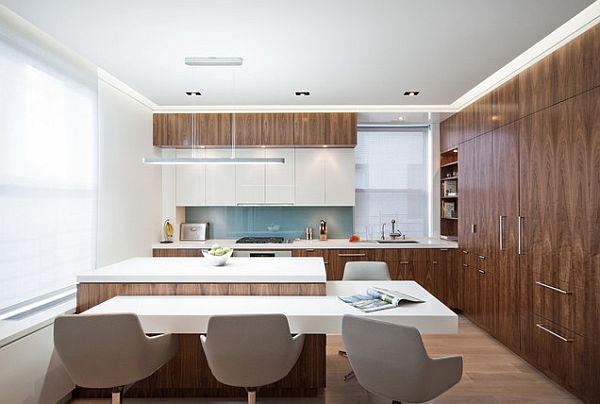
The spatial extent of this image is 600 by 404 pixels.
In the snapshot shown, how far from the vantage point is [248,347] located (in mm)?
2174

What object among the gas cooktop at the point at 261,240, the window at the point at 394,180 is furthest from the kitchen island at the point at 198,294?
the window at the point at 394,180

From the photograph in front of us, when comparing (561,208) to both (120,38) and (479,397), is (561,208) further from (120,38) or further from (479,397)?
(120,38)

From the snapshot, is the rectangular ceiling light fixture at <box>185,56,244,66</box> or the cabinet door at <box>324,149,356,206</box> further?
the cabinet door at <box>324,149,356,206</box>

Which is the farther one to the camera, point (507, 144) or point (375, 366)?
point (507, 144)

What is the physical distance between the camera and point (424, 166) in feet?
19.4

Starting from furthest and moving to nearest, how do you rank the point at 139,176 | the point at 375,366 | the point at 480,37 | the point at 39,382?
the point at 139,176
the point at 480,37
the point at 39,382
the point at 375,366

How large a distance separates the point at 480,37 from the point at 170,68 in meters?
2.47

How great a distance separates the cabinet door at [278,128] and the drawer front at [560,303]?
121 inches

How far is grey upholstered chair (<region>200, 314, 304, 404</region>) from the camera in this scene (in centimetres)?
216

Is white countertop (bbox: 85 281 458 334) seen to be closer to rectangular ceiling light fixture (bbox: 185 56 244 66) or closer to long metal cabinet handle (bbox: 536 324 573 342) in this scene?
long metal cabinet handle (bbox: 536 324 573 342)

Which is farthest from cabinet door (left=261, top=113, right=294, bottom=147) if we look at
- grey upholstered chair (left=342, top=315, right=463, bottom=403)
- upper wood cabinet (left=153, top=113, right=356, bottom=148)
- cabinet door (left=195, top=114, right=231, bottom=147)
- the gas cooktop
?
grey upholstered chair (left=342, top=315, right=463, bottom=403)

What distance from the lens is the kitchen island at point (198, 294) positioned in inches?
116

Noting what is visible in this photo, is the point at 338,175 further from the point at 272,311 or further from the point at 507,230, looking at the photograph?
the point at 272,311

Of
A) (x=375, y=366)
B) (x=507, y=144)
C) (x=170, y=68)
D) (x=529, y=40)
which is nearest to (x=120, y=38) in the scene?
(x=170, y=68)
